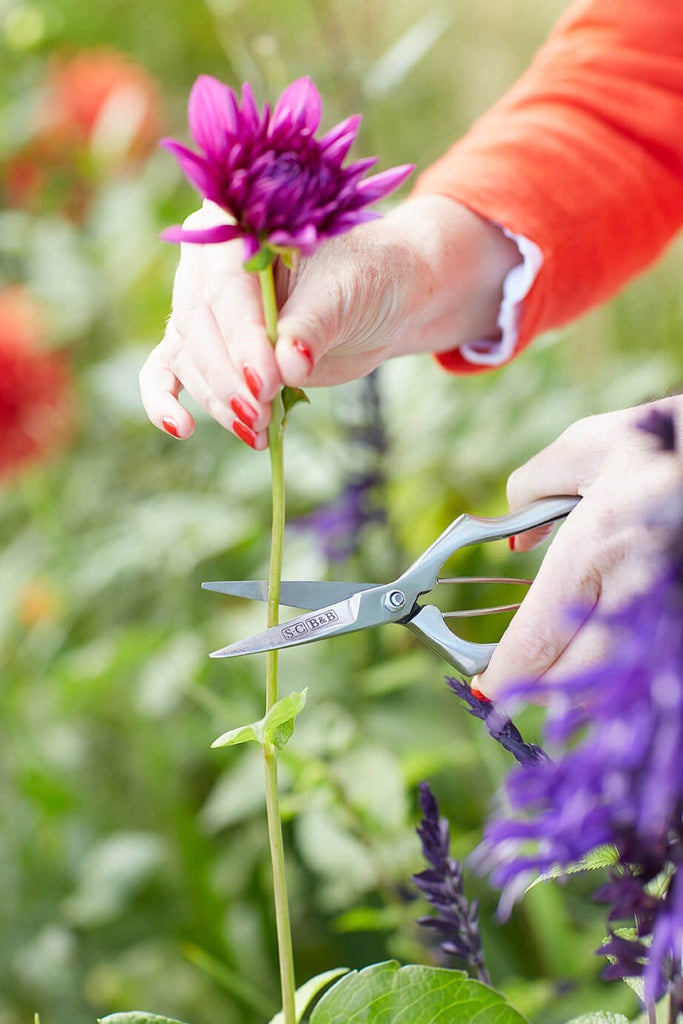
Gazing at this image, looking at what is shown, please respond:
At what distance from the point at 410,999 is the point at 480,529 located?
5.7 inches

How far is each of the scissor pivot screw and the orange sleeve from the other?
211 millimetres

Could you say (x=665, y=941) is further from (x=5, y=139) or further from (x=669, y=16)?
(x=5, y=139)

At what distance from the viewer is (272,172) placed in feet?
0.89

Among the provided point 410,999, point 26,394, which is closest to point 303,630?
point 410,999

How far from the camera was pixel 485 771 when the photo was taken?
75cm

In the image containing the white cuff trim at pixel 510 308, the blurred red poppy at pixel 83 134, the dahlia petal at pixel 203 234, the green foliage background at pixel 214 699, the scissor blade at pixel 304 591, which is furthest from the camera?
the blurred red poppy at pixel 83 134

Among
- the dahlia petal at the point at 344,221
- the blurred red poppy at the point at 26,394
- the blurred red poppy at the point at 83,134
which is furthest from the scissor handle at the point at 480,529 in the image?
the blurred red poppy at the point at 83,134

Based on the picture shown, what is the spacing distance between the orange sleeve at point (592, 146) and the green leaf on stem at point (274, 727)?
0.88 feet

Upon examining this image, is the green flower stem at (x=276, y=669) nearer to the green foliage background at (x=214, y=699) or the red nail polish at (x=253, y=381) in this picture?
Result: the red nail polish at (x=253, y=381)

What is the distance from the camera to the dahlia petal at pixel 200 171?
0.86ft

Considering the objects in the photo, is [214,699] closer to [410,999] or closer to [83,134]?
[410,999]

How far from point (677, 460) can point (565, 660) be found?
0.21 feet

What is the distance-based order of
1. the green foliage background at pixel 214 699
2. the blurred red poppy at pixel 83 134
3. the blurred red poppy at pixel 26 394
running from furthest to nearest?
the blurred red poppy at pixel 83 134 → the blurred red poppy at pixel 26 394 → the green foliage background at pixel 214 699

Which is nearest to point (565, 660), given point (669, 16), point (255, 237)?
point (255, 237)
